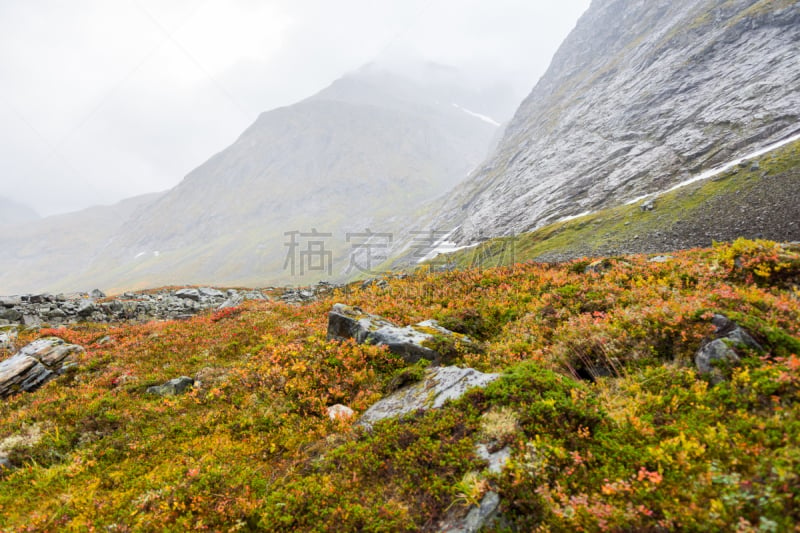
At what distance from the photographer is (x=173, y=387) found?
424 inches

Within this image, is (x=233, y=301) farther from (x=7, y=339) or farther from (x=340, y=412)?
(x=340, y=412)

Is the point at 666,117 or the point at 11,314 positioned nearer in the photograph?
the point at 11,314

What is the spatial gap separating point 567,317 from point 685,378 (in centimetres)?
449

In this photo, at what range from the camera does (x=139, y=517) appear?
5883 millimetres

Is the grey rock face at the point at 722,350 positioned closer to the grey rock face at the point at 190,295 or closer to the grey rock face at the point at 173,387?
the grey rock face at the point at 173,387

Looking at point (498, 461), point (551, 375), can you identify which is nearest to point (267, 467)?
point (498, 461)

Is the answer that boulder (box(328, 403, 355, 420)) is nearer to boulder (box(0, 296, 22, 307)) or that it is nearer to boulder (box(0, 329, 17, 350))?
boulder (box(0, 329, 17, 350))

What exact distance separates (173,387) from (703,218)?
55.2m

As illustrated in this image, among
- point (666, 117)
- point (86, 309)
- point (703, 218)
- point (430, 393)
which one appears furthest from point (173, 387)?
point (666, 117)

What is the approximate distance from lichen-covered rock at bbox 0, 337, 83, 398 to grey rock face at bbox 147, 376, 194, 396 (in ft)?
17.2

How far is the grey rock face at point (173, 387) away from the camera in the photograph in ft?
34.9

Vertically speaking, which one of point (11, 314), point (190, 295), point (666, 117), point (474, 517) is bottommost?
point (474, 517)

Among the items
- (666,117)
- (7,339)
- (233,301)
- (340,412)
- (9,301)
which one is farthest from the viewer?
(666,117)

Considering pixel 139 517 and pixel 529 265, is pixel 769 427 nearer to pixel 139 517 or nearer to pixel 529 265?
pixel 139 517
